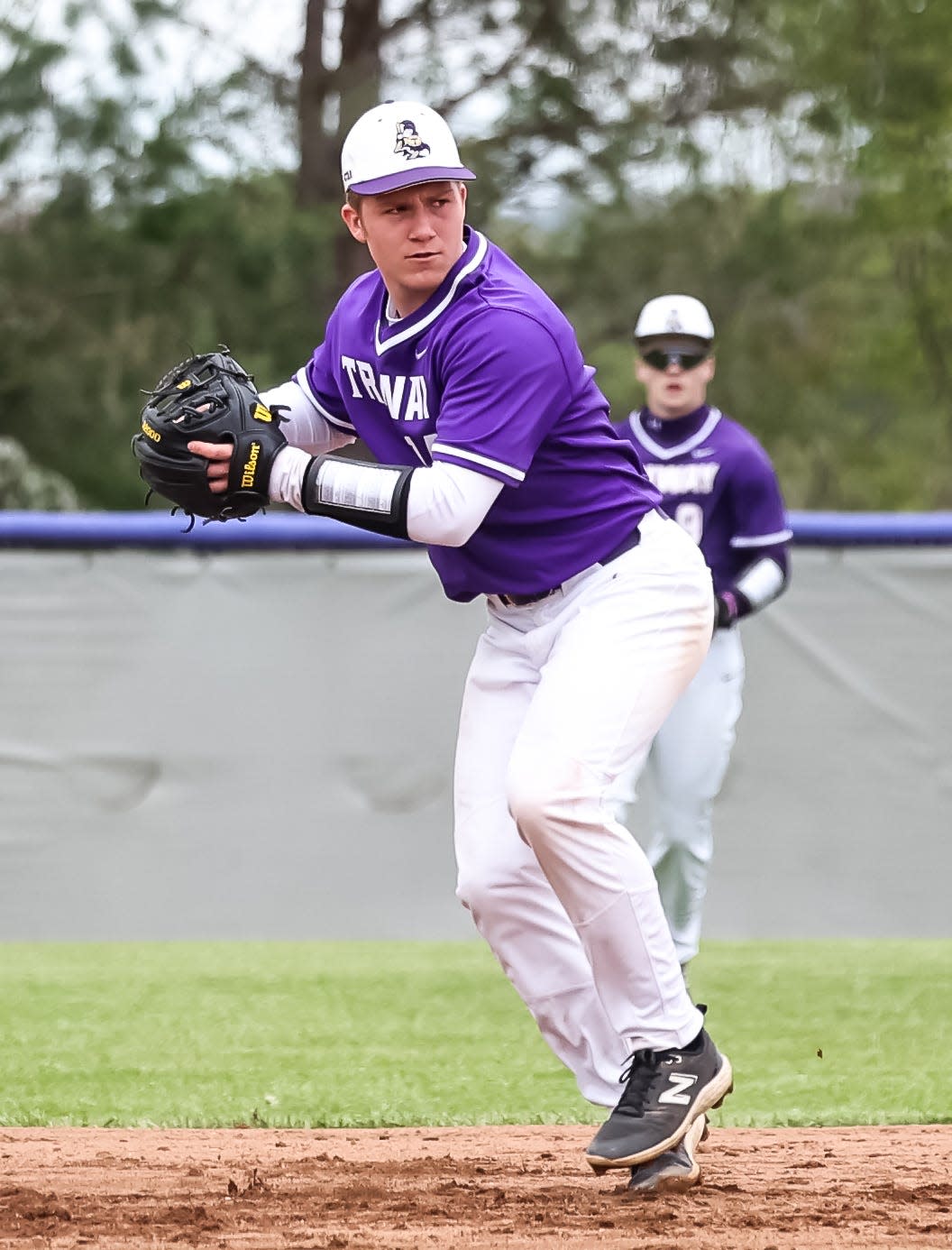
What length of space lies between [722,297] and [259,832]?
1265 cm

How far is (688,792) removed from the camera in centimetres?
660

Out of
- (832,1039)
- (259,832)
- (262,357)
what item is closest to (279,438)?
(832,1039)

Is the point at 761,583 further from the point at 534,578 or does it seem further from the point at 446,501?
the point at 446,501

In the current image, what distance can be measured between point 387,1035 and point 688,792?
1.30m

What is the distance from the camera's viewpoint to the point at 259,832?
845 centimetres

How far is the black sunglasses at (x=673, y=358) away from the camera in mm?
6980

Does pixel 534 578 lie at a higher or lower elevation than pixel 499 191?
lower

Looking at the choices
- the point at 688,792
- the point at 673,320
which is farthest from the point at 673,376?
the point at 688,792

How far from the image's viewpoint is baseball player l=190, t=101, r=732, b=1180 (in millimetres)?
3828

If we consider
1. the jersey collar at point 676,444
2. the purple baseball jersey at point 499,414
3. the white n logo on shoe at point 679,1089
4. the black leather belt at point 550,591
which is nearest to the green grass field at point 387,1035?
the white n logo on shoe at point 679,1089

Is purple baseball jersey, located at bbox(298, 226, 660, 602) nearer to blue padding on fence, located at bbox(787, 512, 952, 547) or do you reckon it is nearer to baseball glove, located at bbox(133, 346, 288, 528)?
baseball glove, located at bbox(133, 346, 288, 528)

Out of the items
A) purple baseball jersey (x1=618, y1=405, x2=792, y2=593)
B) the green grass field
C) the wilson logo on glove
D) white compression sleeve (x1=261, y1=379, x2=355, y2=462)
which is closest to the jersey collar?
purple baseball jersey (x1=618, y1=405, x2=792, y2=593)

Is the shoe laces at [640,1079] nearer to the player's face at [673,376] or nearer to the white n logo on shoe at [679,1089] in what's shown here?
the white n logo on shoe at [679,1089]

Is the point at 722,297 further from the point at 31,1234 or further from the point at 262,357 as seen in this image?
the point at 31,1234
